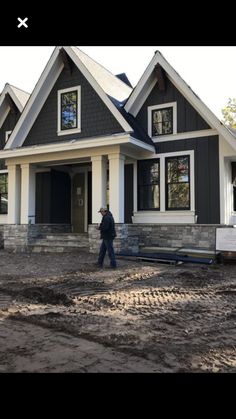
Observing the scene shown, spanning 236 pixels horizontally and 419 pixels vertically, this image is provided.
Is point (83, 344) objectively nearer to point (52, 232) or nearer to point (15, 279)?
point (15, 279)

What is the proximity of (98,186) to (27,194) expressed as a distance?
11.6 feet

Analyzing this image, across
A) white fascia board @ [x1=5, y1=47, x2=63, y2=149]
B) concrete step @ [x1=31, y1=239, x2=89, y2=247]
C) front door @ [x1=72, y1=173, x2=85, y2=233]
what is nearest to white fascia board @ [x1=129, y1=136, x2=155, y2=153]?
concrete step @ [x1=31, y1=239, x2=89, y2=247]

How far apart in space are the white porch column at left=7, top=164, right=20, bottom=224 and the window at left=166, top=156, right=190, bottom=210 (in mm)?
6452

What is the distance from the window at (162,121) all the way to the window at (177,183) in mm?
1160

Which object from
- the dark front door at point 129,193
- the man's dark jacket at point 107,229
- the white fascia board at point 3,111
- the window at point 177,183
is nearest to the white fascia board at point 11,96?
the white fascia board at point 3,111

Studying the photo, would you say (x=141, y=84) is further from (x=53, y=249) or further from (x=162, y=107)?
(x=53, y=249)

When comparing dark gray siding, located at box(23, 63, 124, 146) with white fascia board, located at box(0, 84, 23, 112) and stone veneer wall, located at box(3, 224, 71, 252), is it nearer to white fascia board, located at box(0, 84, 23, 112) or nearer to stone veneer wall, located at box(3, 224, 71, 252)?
white fascia board, located at box(0, 84, 23, 112)

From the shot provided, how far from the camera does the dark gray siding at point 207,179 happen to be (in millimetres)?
13367

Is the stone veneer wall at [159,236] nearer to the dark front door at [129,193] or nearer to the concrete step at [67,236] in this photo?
the dark front door at [129,193]

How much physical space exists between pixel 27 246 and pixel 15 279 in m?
6.62

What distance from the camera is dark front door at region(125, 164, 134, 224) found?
1516 centimetres

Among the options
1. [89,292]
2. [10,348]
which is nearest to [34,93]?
[89,292]

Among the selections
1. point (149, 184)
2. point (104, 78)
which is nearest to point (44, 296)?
point (149, 184)

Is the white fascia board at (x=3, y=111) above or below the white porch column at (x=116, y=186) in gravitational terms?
above
